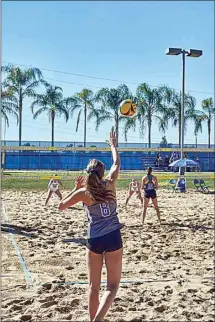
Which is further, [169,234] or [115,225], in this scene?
[169,234]

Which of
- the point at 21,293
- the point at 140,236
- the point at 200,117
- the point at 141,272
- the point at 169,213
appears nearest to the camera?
the point at 21,293

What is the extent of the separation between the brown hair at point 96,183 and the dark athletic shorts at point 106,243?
10.1 inches

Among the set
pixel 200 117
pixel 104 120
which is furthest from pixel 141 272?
pixel 200 117

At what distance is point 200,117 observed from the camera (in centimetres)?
3519

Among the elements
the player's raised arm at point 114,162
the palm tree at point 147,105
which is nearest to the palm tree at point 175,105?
the palm tree at point 147,105

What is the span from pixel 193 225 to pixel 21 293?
472 centimetres

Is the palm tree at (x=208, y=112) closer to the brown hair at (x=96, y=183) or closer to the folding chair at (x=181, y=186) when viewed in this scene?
the folding chair at (x=181, y=186)

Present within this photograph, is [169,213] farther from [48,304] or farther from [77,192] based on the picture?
[77,192]

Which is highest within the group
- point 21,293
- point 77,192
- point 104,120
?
point 104,120

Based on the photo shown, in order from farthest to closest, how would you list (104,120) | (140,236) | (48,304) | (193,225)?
(104,120) < (193,225) < (140,236) < (48,304)

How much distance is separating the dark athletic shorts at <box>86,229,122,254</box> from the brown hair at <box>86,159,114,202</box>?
0.26 m

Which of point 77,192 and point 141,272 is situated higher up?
point 77,192

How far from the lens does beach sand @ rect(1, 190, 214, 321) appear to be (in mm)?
3693

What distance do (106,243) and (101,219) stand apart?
0.55 feet
